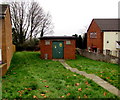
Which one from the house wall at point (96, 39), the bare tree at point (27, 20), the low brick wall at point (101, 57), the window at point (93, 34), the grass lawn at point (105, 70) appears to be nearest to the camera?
the grass lawn at point (105, 70)

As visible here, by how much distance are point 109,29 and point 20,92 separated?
26.1m

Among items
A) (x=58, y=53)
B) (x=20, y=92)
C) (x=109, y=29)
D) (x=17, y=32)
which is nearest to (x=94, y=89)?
(x=20, y=92)

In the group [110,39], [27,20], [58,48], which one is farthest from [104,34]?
[27,20]

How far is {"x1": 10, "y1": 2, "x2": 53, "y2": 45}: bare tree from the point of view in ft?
137

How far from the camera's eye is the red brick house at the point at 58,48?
2195cm

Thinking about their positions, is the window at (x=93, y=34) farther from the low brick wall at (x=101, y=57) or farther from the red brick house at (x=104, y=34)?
the low brick wall at (x=101, y=57)

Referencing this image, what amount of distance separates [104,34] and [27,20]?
22432 millimetres

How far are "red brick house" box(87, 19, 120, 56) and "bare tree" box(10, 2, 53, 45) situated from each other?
54.6 ft

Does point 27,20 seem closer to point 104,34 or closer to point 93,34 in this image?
point 93,34

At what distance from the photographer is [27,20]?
44.1 meters

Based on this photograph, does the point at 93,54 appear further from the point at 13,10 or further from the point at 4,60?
the point at 13,10

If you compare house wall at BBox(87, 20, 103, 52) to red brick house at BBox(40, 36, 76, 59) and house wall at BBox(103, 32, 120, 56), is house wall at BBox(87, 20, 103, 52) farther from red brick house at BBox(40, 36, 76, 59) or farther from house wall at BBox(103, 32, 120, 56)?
red brick house at BBox(40, 36, 76, 59)

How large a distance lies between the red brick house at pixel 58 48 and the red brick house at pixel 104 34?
8566 millimetres

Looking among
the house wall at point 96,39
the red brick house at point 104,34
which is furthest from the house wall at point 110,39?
the house wall at point 96,39
